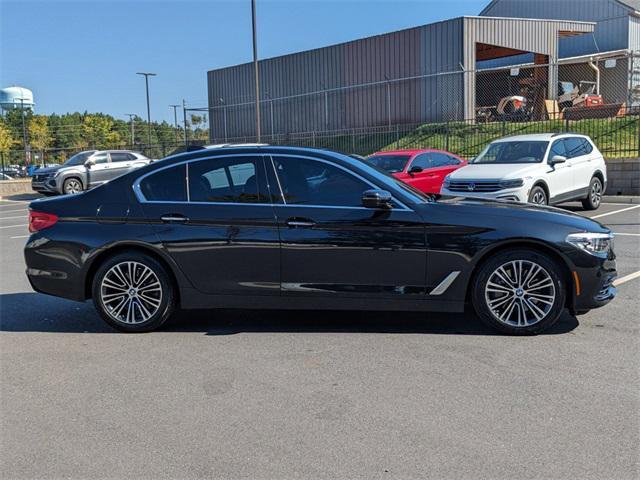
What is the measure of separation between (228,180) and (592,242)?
3.06 m

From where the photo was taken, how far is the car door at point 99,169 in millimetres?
22906

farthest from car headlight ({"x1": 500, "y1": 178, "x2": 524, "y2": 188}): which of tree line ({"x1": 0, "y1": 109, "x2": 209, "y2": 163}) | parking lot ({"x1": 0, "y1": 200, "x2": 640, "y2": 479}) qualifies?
tree line ({"x1": 0, "y1": 109, "x2": 209, "y2": 163})

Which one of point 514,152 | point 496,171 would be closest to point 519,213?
point 496,171

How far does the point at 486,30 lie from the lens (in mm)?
27609

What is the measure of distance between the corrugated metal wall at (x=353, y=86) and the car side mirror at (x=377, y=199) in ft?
63.2

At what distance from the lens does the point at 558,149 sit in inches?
504

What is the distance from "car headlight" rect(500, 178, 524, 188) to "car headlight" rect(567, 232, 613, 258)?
638 cm

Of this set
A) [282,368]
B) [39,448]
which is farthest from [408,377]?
A: [39,448]

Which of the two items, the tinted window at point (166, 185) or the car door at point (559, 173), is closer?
the tinted window at point (166, 185)

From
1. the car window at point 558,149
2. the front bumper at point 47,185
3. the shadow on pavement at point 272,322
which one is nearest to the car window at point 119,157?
the front bumper at point 47,185

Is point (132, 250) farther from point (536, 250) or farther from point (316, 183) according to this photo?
point (536, 250)

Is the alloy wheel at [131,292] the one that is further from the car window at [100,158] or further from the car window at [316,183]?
the car window at [100,158]

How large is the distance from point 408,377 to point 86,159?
70.7 feet

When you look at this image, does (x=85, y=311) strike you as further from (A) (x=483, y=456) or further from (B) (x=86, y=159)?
(B) (x=86, y=159)
